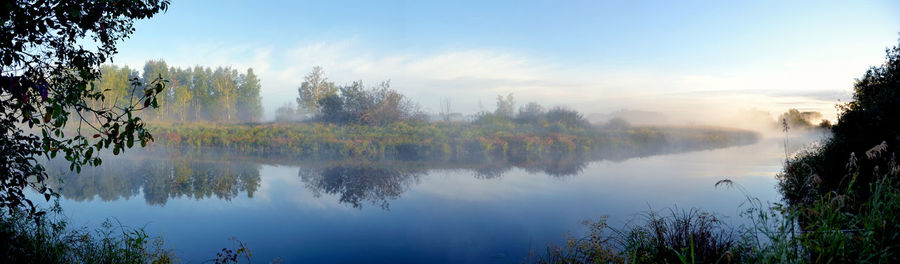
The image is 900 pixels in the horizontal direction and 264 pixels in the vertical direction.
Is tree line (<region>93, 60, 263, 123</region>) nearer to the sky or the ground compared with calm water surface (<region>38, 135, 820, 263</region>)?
nearer to the sky

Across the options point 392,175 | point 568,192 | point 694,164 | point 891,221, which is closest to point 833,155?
point 568,192

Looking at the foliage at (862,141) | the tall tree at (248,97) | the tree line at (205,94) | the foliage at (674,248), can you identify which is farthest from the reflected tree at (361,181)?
the tall tree at (248,97)

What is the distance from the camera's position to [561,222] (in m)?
7.84

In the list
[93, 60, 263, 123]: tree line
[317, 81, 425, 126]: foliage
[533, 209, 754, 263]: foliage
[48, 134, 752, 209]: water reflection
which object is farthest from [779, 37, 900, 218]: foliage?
[93, 60, 263, 123]: tree line

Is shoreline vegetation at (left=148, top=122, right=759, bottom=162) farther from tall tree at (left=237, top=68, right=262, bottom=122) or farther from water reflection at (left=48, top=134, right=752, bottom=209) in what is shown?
tall tree at (left=237, top=68, right=262, bottom=122)

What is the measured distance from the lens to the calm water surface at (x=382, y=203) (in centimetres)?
662

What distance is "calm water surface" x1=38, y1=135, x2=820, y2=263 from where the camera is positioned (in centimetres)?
662

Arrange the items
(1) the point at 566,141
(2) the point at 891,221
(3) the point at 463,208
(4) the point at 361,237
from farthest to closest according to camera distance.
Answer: (1) the point at 566,141
(3) the point at 463,208
(4) the point at 361,237
(2) the point at 891,221

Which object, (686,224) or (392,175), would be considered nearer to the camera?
(686,224)

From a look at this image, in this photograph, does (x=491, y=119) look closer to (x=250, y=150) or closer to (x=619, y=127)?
(x=619, y=127)

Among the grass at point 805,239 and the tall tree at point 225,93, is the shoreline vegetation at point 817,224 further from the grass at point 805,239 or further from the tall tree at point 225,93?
the tall tree at point 225,93

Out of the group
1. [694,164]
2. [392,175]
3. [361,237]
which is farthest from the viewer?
[694,164]

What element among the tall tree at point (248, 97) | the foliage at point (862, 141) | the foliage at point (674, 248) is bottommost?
the foliage at point (674, 248)

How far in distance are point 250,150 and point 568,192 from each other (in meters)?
15.8
